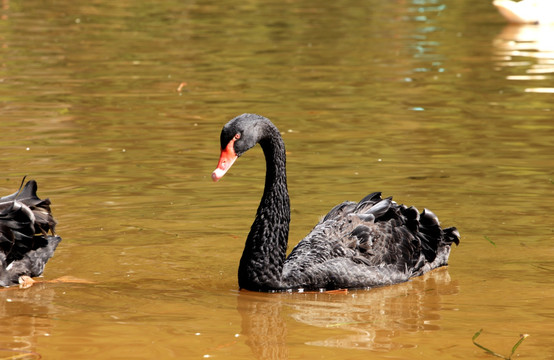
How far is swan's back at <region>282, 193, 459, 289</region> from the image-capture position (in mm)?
6375

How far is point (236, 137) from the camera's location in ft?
20.0

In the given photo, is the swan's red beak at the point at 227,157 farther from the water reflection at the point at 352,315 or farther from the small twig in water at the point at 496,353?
the small twig in water at the point at 496,353

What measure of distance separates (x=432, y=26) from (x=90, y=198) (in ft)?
44.6

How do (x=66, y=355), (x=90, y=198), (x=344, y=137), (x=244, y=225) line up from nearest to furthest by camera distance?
1. (x=66, y=355)
2. (x=244, y=225)
3. (x=90, y=198)
4. (x=344, y=137)

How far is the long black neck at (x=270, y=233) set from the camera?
626cm

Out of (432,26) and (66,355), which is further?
(432,26)

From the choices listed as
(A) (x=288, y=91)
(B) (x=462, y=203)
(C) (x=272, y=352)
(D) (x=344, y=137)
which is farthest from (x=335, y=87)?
(C) (x=272, y=352)

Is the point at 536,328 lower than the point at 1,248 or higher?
lower

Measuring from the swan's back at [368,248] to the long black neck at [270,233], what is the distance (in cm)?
13

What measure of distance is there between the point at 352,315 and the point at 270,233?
32.4 inches

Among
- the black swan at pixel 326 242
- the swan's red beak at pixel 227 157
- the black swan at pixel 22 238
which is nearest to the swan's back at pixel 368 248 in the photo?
the black swan at pixel 326 242

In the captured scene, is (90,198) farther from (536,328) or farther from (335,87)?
(335,87)

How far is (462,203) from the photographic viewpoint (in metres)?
8.20

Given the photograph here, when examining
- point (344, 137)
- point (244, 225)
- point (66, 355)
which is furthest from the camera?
point (344, 137)
